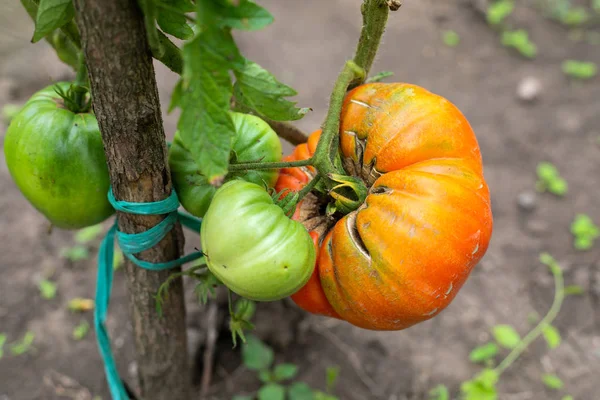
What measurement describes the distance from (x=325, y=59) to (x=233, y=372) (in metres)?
3.32

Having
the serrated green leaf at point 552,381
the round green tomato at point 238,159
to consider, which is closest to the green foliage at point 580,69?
the serrated green leaf at point 552,381

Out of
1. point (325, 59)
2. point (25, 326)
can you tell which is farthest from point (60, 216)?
point (325, 59)

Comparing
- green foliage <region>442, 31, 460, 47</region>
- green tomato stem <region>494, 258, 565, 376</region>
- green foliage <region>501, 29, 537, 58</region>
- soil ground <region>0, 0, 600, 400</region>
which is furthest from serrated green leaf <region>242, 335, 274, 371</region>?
green foliage <region>501, 29, 537, 58</region>

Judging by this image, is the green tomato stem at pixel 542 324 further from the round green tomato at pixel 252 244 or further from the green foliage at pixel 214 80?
the green foliage at pixel 214 80

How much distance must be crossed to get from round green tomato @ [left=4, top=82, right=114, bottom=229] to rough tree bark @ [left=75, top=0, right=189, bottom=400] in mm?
112

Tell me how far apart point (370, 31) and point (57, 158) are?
0.85m

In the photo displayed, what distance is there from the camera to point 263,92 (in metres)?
1.02

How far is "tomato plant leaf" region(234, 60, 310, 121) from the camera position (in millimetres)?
988

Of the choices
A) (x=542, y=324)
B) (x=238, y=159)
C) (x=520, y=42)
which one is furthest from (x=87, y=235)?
(x=520, y=42)

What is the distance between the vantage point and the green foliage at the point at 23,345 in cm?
235

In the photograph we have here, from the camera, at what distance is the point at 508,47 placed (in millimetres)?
5113

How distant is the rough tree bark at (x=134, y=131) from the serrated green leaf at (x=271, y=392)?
653 millimetres

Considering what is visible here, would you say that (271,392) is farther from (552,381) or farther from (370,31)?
(370,31)

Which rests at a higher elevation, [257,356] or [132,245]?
[132,245]
